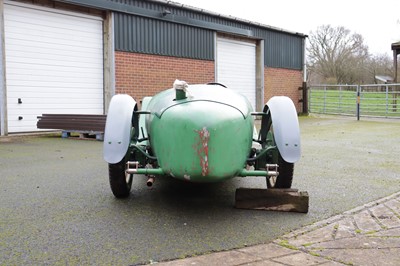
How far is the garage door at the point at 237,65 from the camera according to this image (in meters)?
16.7

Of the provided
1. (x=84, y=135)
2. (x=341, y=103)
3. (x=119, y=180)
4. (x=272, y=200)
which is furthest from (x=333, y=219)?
(x=341, y=103)

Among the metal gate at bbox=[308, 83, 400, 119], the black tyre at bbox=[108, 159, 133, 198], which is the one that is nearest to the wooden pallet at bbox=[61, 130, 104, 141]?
the black tyre at bbox=[108, 159, 133, 198]

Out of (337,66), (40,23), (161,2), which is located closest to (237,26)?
(161,2)

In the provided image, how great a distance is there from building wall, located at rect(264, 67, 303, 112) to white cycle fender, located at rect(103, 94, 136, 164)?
14.9 m

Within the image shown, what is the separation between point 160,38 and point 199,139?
443 inches

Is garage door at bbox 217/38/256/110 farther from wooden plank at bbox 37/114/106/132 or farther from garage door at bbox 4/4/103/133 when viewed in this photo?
wooden plank at bbox 37/114/106/132

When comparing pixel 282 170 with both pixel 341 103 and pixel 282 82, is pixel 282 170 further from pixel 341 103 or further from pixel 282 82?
pixel 341 103

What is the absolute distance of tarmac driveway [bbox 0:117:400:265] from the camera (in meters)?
2.78

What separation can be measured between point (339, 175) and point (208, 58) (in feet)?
35.6

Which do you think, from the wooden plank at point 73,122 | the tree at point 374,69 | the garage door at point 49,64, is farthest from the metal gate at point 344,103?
the tree at point 374,69

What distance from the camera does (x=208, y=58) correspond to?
15.7 meters

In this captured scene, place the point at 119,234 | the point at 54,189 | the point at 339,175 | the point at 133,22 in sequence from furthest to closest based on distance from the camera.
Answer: the point at 133,22
the point at 339,175
the point at 54,189
the point at 119,234

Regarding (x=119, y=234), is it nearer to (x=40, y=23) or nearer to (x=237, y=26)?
(x=40, y=23)

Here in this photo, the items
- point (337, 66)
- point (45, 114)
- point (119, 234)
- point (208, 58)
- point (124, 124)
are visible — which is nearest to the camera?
point (119, 234)
